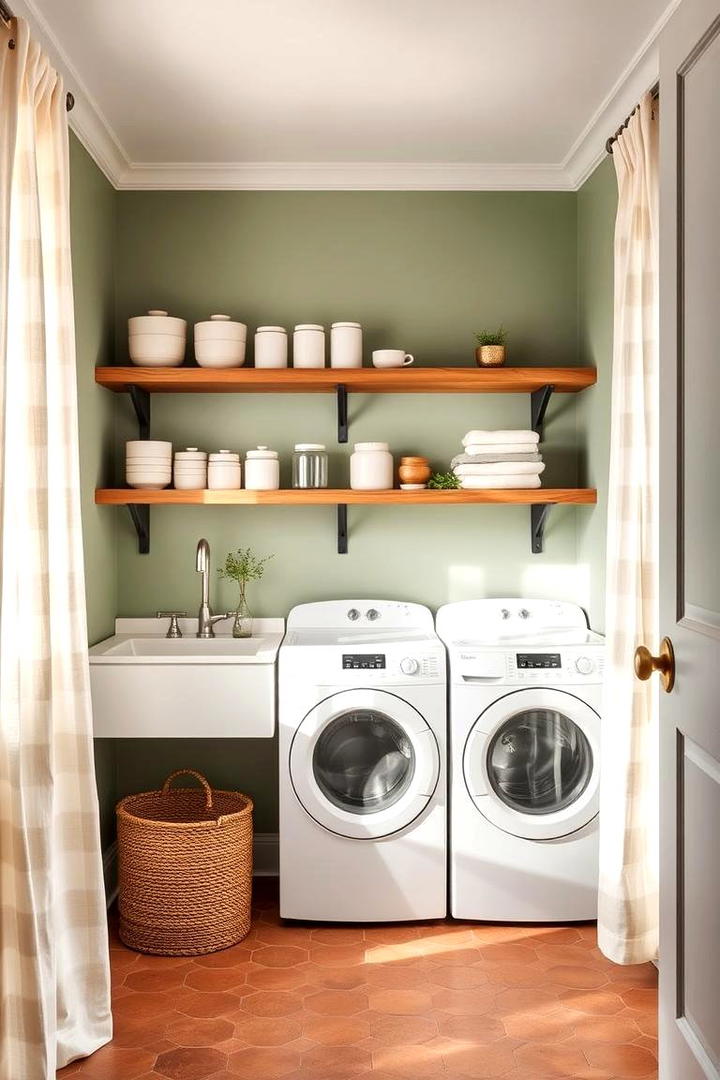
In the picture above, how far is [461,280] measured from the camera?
11.8ft

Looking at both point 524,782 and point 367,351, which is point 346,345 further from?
point 524,782

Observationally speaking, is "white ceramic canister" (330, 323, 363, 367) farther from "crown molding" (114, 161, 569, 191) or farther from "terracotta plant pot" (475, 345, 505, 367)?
"crown molding" (114, 161, 569, 191)

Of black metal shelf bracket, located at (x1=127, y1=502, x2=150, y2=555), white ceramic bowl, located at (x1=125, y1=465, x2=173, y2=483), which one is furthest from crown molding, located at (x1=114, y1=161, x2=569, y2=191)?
black metal shelf bracket, located at (x1=127, y1=502, x2=150, y2=555)

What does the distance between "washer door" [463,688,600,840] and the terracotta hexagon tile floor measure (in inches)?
14.9

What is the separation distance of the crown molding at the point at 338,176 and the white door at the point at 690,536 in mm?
1970

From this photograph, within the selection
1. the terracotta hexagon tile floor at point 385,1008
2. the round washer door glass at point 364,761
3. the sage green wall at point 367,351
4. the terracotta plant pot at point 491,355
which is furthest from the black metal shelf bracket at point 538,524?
the terracotta hexagon tile floor at point 385,1008

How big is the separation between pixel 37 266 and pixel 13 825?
1212mm

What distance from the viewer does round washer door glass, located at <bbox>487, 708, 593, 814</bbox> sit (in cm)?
308

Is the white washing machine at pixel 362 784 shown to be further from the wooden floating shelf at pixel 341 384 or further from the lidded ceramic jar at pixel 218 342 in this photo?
the lidded ceramic jar at pixel 218 342

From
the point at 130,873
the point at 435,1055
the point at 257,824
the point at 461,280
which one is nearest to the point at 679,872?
the point at 435,1055

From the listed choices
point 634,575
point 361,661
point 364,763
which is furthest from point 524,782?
point 634,575

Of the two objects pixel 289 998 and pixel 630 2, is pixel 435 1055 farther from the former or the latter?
pixel 630 2

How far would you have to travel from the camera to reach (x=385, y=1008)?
2.53 metres

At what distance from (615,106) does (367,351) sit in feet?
3.92
